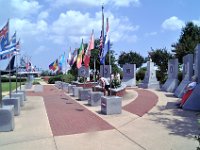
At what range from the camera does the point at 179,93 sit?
66.7 ft

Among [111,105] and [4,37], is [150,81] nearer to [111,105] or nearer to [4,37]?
[111,105]

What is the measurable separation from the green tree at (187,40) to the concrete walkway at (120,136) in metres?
32.6

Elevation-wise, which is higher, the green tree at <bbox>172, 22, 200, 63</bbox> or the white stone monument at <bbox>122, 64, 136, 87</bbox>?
the green tree at <bbox>172, 22, 200, 63</bbox>

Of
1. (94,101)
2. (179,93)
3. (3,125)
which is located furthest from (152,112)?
(179,93)

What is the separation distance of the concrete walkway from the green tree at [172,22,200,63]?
32.6m

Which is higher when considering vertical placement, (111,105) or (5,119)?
(111,105)

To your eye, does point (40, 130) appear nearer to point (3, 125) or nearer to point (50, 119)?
point (3, 125)

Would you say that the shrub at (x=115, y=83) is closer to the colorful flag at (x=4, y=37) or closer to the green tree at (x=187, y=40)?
the colorful flag at (x=4, y=37)

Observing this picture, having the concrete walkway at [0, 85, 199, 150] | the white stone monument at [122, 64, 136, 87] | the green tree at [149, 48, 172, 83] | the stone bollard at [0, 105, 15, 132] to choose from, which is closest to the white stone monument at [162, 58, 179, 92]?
the white stone monument at [122, 64, 136, 87]

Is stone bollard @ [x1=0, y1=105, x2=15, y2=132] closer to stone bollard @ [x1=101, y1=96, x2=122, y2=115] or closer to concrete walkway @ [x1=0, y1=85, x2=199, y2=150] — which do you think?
concrete walkway @ [x1=0, y1=85, x2=199, y2=150]

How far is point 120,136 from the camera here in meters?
8.72

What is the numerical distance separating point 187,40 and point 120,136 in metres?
39.2

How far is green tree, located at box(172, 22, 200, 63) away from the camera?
43.1 meters

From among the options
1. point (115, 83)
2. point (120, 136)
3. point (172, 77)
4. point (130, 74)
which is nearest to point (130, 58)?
point (130, 74)
